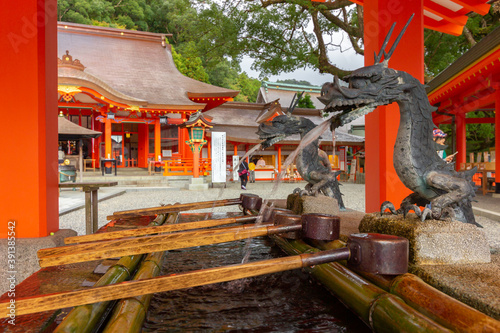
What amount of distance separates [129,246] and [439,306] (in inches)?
48.2

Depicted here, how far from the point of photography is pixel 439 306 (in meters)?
0.88

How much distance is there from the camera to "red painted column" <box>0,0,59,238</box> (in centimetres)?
249

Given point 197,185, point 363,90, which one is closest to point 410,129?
point 363,90

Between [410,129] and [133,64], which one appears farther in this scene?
[133,64]

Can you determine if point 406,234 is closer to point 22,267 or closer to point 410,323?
point 410,323

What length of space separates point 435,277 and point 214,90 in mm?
15962

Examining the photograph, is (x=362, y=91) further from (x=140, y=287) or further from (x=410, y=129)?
(x=140, y=287)

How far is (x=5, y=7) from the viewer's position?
99.7 inches

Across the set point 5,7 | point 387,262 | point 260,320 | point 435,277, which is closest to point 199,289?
point 260,320

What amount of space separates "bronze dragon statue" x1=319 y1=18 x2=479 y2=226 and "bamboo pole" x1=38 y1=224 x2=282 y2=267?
0.64 metres

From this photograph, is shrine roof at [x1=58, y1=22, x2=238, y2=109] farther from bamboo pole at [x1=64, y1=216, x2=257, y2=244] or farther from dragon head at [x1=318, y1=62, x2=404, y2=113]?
dragon head at [x1=318, y1=62, x2=404, y2=113]

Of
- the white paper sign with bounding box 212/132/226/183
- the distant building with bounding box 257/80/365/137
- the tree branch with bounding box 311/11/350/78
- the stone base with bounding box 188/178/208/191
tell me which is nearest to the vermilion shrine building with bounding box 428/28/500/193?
the tree branch with bounding box 311/11/350/78

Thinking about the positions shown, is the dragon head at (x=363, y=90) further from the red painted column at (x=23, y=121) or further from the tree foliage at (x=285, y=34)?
the tree foliage at (x=285, y=34)

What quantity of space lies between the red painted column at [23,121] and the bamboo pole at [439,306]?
2.70 metres
